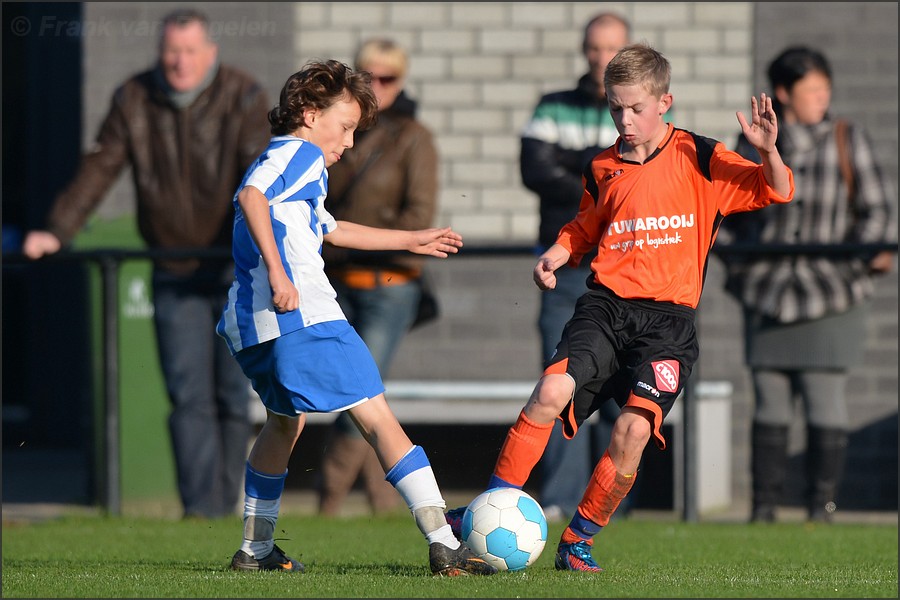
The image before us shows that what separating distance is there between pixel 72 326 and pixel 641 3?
15.9 ft

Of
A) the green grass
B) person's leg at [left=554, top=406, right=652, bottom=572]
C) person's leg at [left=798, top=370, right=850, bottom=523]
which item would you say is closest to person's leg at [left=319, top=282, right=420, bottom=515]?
the green grass

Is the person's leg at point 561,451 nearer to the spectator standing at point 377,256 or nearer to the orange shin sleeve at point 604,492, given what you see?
the spectator standing at point 377,256

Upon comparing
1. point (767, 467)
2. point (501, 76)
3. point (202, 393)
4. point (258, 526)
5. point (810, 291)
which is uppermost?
point (501, 76)

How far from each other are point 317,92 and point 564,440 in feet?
9.90

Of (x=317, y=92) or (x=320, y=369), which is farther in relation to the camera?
(x=317, y=92)

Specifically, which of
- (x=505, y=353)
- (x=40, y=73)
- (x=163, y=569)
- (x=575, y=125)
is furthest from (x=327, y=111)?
(x=40, y=73)

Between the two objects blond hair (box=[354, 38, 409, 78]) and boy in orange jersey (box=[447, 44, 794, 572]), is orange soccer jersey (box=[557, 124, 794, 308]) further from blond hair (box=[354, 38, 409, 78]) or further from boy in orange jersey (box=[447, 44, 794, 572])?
Answer: blond hair (box=[354, 38, 409, 78])

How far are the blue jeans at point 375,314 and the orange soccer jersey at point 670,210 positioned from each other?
8.58 ft

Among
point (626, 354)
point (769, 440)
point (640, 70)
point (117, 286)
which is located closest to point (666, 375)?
point (626, 354)

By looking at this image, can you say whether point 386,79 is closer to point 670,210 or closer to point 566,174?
point 566,174

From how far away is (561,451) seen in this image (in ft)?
24.1

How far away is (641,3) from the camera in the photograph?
10.2m

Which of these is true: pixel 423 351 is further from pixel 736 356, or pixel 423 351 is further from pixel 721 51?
pixel 721 51

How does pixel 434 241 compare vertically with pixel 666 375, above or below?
above
